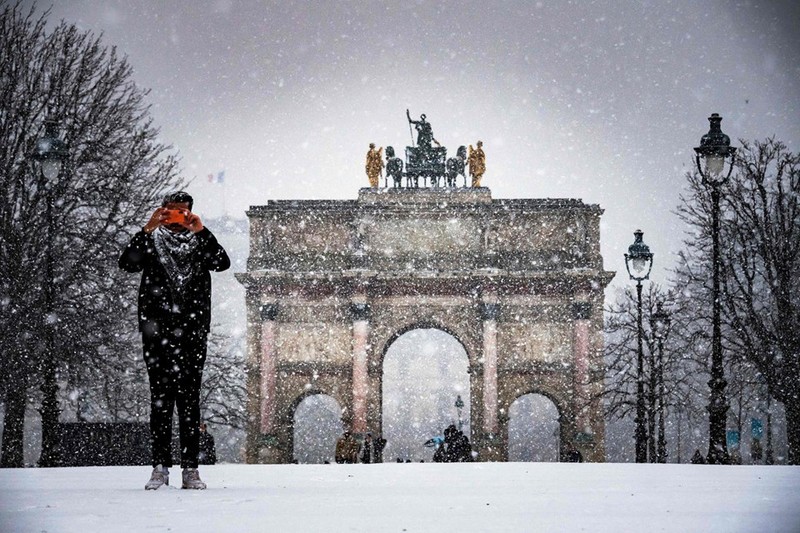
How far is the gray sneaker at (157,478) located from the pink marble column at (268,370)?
35.3m

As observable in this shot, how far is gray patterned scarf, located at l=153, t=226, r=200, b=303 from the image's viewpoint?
7984 mm

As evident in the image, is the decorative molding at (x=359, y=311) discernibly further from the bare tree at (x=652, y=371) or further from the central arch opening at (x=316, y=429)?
the central arch opening at (x=316, y=429)

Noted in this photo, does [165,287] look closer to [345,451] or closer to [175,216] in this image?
[175,216]

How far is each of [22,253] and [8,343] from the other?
1.95 metres

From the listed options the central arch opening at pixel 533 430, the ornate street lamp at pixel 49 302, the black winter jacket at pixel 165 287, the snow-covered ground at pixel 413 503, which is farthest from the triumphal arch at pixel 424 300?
the black winter jacket at pixel 165 287

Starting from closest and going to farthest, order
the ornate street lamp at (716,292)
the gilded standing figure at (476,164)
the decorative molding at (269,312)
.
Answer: the ornate street lamp at (716,292) → the decorative molding at (269,312) → the gilded standing figure at (476,164)

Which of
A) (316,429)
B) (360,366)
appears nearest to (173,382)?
(360,366)

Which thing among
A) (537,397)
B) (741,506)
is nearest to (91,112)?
(741,506)

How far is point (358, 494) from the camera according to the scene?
7727 millimetres

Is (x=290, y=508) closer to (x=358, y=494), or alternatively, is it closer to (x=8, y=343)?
(x=358, y=494)

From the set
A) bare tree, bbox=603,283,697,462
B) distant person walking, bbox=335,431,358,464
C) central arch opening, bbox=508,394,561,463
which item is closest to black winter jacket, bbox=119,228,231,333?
distant person walking, bbox=335,431,358,464

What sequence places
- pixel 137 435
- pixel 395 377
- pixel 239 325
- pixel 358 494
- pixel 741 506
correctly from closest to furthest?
1. pixel 741 506
2. pixel 358 494
3. pixel 137 435
4. pixel 395 377
5. pixel 239 325

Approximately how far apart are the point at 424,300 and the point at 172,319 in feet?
117

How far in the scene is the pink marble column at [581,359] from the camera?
4234 centimetres
